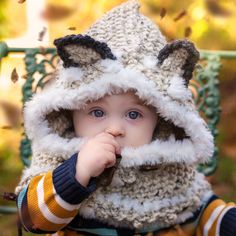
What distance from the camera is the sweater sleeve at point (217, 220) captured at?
5.13 ft

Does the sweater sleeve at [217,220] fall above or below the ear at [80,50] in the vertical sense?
below

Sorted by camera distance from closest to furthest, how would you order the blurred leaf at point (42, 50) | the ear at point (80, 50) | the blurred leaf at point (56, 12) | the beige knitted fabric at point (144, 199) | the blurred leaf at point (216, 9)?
the ear at point (80, 50), the beige knitted fabric at point (144, 199), the blurred leaf at point (42, 50), the blurred leaf at point (56, 12), the blurred leaf at point (216, 9)

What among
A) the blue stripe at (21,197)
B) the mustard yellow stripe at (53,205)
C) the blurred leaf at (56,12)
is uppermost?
the mustard yellow stripe at (53,205)

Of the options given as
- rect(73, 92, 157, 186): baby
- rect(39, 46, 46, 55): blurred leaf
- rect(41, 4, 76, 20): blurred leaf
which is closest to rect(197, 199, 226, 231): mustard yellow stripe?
rect(73, 92, 157, 186): baby

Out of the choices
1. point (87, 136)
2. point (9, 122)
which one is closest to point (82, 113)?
point (87, 136)

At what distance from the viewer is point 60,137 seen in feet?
5.16

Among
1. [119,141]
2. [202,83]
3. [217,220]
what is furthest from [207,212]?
[202,83]

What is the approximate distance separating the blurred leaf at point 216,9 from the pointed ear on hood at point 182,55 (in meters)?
1.82

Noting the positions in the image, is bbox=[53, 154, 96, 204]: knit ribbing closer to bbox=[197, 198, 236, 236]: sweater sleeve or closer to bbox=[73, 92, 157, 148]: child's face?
bbox=[73, 92, 157, 148]: child's face

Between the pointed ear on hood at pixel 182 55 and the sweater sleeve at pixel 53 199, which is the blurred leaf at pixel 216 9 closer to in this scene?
the pointed ear on hood at pixel 182 55

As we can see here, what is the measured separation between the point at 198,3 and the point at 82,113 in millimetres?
1855

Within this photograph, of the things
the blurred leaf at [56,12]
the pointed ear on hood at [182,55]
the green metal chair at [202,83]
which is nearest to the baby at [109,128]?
the pointed ear on hood at [182,55]

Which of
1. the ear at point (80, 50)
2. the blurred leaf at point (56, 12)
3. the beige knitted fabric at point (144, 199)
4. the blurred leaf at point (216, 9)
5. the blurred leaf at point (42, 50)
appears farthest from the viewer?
the blurred leaf at point (216, 9)

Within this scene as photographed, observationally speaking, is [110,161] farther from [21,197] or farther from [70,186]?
[21,197]
